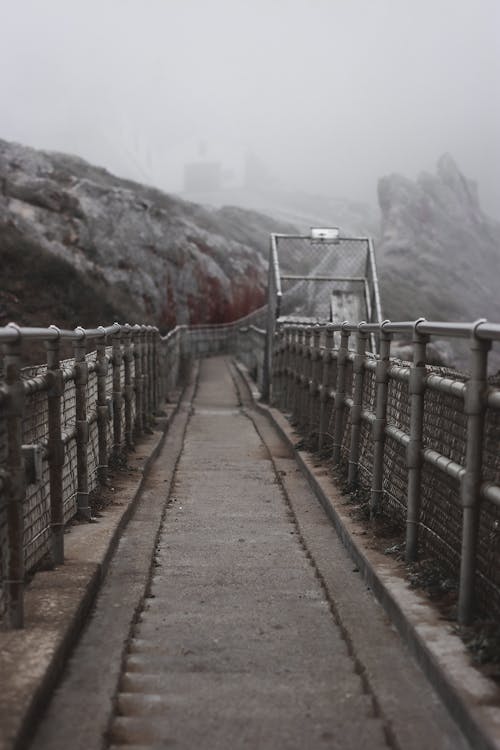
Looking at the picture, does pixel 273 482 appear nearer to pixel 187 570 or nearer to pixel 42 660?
pixel 187 570

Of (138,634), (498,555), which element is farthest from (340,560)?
(498,555)

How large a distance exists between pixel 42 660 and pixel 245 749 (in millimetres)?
948

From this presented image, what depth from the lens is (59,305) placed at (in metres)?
32.3

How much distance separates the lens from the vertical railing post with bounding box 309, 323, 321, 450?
11305 millimetres

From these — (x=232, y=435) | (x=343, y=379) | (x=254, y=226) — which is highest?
(x=254, y=226)

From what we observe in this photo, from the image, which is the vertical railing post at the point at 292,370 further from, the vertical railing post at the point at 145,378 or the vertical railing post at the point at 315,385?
the vertical railing post at the point at 315,385

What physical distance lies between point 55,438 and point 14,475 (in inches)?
41.4

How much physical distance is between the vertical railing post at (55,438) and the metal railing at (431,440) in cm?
192

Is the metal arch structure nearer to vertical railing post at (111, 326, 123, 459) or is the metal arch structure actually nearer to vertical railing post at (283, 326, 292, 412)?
vertical railing post at (283, 326, 292, 412)

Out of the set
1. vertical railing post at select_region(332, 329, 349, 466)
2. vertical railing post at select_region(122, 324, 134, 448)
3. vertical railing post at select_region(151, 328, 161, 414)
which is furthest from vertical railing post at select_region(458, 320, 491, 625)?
vertical railing post at select_region(151, 328, 161, 414)

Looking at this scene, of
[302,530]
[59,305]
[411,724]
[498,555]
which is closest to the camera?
[411,724]

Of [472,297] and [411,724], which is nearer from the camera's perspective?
[411,724]

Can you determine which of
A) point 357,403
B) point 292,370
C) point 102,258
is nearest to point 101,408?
point 357,403

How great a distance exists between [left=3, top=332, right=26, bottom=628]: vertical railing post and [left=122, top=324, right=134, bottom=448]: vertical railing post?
582cm
